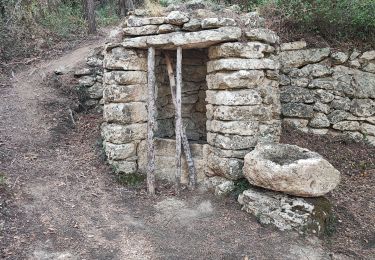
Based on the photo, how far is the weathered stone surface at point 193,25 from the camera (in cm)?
525

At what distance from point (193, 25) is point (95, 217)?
3.36 m

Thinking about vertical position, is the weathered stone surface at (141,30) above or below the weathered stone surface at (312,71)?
above

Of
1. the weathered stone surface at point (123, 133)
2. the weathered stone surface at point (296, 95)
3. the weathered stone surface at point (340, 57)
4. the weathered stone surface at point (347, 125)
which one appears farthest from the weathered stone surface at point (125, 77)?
the weathered stone surface at point (347, 125)

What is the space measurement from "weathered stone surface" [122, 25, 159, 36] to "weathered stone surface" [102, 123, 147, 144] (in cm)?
162

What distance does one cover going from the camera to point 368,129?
6547 mm

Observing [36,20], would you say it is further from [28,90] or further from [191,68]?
[191,68]

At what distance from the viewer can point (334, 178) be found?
4633mm

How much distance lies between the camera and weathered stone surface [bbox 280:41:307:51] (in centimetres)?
675

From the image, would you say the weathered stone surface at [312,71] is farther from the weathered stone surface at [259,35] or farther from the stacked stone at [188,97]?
the stacked stone at [188,97]

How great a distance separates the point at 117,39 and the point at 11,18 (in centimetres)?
598

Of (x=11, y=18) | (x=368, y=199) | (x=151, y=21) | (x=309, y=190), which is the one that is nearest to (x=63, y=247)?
(x=309, y=190)

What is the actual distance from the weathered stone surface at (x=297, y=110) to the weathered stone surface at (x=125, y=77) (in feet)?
9.94

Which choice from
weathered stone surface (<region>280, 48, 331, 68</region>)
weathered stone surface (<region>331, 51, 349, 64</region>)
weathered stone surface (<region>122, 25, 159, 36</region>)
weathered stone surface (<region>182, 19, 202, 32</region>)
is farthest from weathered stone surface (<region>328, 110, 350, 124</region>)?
weathered stone surface (<region>122, 25, 159, 36</region>)

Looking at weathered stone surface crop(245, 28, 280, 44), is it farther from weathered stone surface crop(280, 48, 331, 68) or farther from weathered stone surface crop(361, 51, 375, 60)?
weathered stone surface crop(361, 51, 375, 60)
